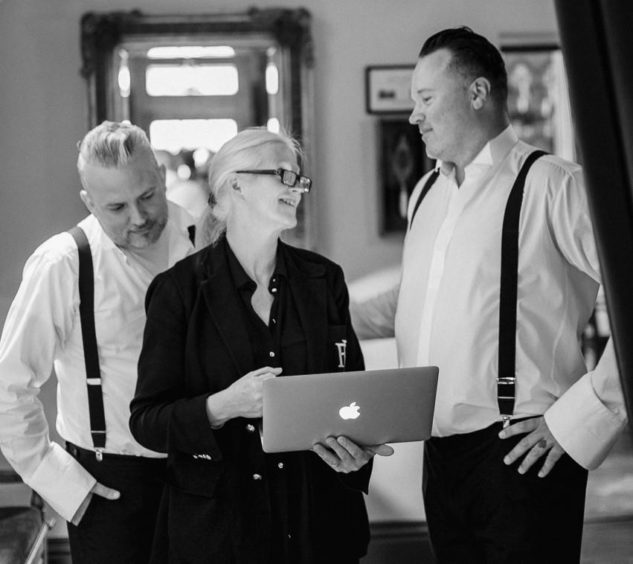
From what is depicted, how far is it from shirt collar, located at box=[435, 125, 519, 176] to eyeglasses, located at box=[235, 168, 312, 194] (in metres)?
0.43

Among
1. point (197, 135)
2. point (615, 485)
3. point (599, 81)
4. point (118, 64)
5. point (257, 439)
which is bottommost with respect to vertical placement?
point (615, 485)

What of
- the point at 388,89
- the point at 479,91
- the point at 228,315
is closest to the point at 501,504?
the point at 228,315

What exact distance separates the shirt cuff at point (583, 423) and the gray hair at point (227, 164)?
82 centimetres

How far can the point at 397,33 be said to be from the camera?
3.70m

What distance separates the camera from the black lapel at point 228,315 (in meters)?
1.80

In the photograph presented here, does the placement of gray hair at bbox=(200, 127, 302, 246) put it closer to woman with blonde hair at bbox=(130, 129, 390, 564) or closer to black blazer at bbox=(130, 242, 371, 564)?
woman with blonde hair at bbox=(130, 129, 390, 564)

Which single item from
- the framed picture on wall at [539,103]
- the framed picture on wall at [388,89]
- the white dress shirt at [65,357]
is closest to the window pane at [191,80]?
the framed picture on wall at [388,89]

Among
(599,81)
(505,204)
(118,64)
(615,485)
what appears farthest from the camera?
(615,485)

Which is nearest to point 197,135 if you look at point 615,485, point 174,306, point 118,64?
point 118,64

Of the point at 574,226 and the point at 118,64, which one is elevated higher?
the point at 118,64

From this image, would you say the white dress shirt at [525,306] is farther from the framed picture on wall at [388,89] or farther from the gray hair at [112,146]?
the framed picture on wall at [388,89]

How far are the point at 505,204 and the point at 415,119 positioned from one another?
1.08ft

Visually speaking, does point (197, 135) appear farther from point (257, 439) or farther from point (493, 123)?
point (257, 439)

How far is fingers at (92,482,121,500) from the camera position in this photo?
206 cm
